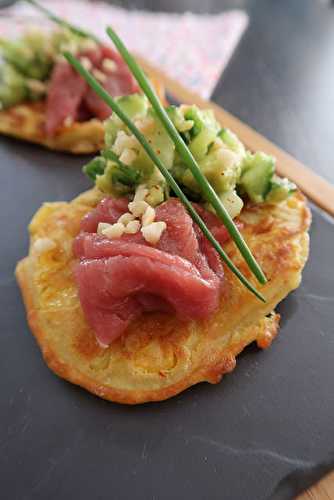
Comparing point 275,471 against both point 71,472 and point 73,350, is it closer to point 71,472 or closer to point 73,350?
point 71,472

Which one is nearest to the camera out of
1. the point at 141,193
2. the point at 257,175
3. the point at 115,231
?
the point at 115,231

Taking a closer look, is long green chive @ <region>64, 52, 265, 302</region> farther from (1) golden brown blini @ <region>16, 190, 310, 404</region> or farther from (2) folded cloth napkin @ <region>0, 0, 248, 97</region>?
(2) folded cloth napkin @ <region>0, 0, 248, 97</region>

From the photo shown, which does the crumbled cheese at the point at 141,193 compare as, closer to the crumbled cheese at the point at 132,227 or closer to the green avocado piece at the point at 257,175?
the crumbled cheese at the point at 132,227

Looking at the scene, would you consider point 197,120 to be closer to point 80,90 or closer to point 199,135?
point 199,135

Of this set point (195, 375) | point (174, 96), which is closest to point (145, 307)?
point (195, 375)

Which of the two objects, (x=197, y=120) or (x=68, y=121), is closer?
(x=197, y=120)

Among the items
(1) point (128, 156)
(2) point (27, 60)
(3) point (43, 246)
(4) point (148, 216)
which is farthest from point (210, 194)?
(2) point (27, 60)

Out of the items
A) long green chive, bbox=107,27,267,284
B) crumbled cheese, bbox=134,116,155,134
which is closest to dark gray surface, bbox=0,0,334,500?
long green chive, bbox=107,27,267,284
